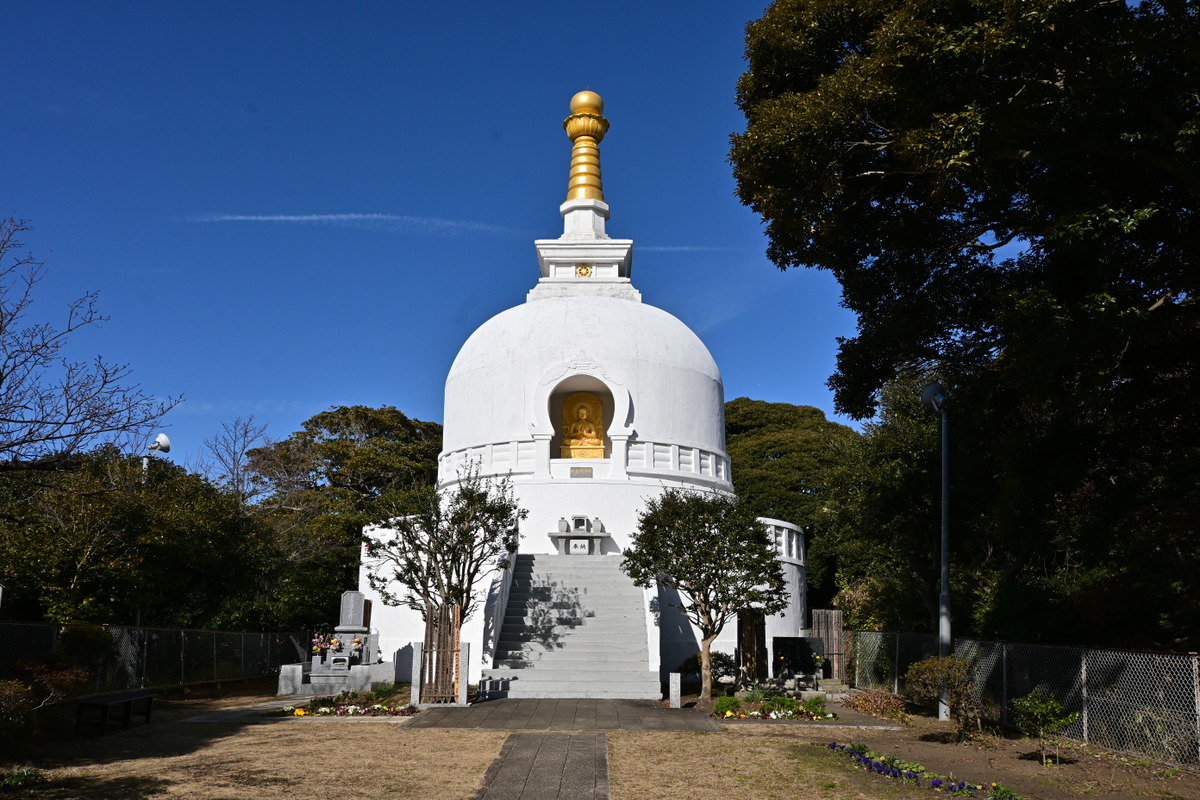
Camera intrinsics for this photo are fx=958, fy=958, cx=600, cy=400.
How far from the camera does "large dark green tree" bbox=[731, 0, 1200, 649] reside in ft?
34.2

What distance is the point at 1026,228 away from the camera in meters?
12.4

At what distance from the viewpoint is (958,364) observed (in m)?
15.3

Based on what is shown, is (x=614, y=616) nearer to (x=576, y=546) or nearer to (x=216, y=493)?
(x=576, y=546)

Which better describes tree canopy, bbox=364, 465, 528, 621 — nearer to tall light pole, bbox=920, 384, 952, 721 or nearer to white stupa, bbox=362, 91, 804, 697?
white stupa, bbox=362, 91, 804, 697

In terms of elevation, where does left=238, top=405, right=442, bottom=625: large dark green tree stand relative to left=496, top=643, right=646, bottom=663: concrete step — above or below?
above

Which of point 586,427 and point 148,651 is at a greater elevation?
point 586,427

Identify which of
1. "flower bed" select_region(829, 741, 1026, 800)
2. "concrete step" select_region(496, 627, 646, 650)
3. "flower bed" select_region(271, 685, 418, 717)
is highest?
"concrete step" select_region(496, 627, 646, 650)

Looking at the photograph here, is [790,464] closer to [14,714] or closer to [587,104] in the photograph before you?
[587,104]

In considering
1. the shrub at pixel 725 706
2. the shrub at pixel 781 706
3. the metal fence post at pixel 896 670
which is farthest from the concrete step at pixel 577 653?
the metal fence post at pixel 896 670

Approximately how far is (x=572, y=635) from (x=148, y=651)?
26.0 feet

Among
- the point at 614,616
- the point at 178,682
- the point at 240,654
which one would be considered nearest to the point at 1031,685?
the point at 614,616

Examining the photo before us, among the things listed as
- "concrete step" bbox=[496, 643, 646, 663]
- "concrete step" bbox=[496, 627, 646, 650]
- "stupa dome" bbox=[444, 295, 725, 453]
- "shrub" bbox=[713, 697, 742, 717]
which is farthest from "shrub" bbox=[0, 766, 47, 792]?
"stupa dome" bbox=[444, 295, 725, 453]

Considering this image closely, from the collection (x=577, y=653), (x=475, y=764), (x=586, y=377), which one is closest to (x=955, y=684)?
(x=475, y=764)

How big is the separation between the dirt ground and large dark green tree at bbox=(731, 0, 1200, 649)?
3459 mm
